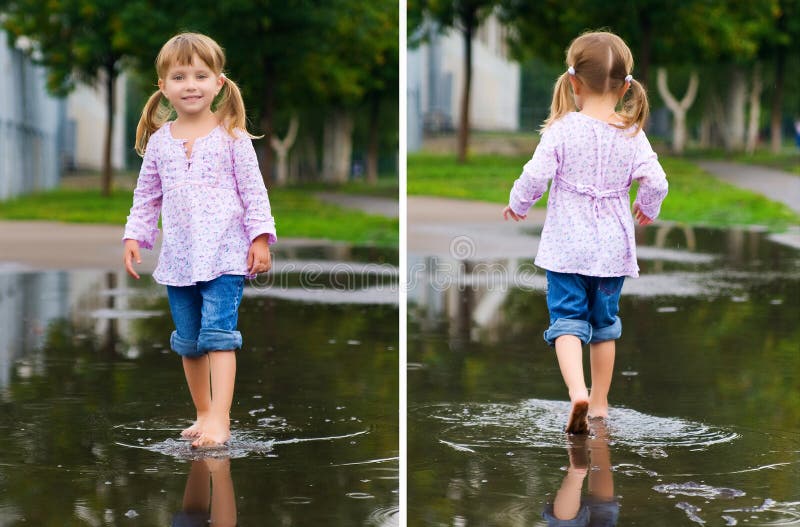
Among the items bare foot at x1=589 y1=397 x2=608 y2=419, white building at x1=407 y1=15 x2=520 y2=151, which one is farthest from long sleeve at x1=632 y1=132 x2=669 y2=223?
A: white building at x1=407 y1=15 x2=520 y2=151

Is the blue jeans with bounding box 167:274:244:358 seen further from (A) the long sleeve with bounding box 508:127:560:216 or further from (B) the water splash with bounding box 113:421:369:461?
(A) the long sleeve with bounding box 508:127:560:216

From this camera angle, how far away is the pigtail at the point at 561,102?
519cm

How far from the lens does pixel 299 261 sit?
13172 mm

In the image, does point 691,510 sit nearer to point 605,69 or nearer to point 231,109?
point 605,69

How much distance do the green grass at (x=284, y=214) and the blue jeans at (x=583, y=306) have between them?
10.7 m

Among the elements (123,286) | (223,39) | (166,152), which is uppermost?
(223,39)

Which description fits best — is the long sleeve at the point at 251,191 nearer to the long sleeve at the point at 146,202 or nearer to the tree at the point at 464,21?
the long sleeve at the point at 146,202

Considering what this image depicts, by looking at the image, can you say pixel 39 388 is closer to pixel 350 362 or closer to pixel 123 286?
pixel 350 362

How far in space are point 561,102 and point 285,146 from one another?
3415 centimetres

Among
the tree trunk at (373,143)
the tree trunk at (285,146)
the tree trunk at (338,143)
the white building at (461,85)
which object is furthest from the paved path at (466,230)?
the tree trunk at (285,146)

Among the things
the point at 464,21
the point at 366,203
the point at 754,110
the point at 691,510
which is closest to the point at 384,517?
the point at 691,510

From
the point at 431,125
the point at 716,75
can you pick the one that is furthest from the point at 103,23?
the point at 716,75

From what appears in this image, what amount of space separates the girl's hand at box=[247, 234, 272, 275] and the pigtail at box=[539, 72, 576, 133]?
43.2 inches

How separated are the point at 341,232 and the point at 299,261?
4162mm
